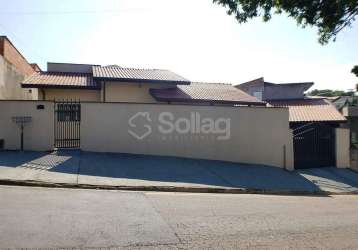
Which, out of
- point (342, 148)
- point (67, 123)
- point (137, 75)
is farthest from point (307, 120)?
point (67, 123)

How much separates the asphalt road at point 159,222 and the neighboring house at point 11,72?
9917mm

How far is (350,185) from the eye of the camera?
48.3 feet

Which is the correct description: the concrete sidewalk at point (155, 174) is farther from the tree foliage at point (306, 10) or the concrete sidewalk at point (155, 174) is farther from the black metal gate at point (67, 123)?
the tree foliage at point (306, 10)

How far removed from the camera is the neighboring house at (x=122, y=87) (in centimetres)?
1952

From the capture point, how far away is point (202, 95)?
21516mm

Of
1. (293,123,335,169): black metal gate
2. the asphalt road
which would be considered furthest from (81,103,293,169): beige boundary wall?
the asphalt road

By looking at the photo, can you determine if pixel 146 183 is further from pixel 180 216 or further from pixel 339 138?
pixel 339 138

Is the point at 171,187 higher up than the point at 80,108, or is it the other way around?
the point at 80,108

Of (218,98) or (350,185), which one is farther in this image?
(218,98)

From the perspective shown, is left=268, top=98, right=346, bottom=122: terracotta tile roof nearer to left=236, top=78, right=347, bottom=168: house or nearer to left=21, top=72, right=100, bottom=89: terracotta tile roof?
left=236, top=78, right=347, bottom=168: house

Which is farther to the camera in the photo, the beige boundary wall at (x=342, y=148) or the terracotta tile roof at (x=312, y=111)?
the terracotta tile roof at (x=312, y=111)

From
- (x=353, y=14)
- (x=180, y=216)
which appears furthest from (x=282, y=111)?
(x=180, y=216)

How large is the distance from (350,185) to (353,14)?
21.6 feet

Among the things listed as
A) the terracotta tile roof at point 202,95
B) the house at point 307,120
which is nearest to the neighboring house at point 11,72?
the terracotta tile roof at point 202,95
